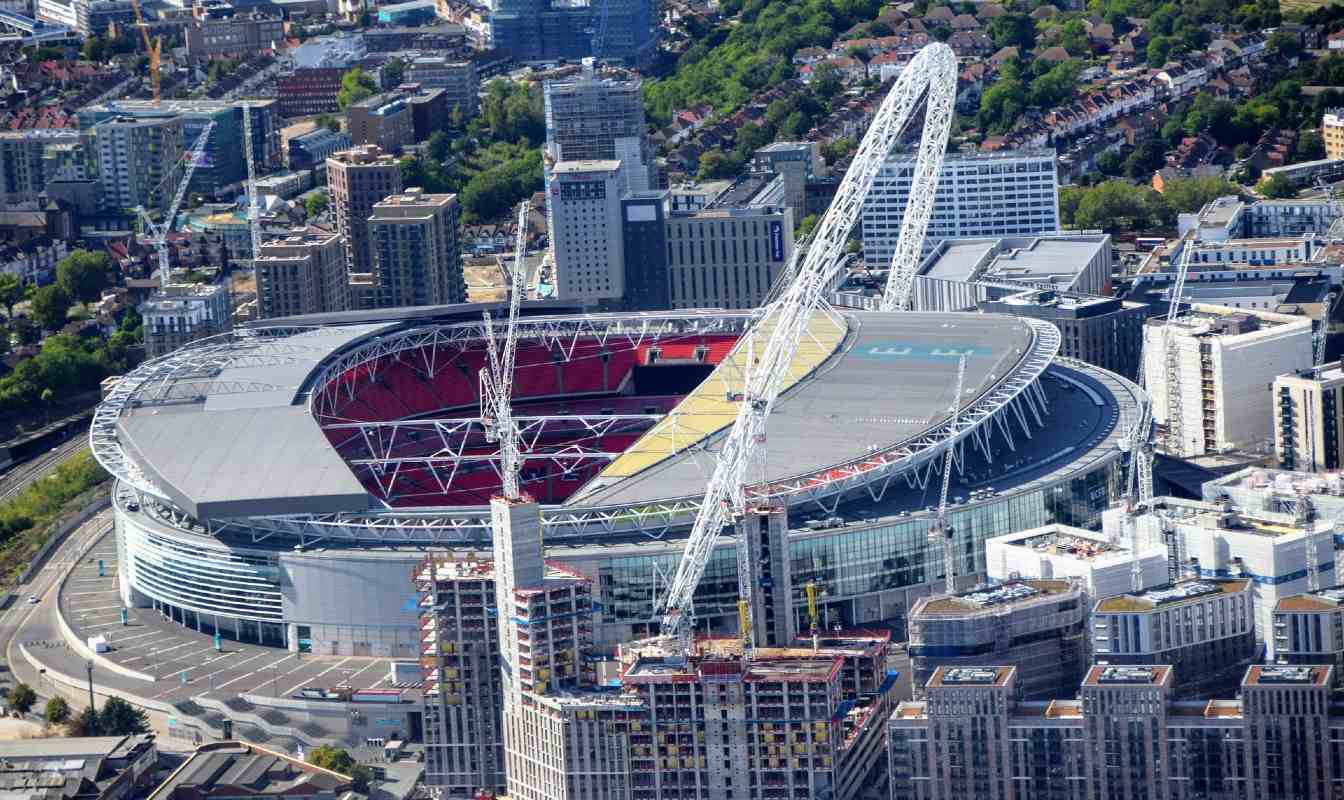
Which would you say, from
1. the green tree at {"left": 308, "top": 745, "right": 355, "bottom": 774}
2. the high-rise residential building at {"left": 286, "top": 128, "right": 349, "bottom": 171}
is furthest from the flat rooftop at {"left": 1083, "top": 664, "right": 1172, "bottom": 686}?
the high-rise residential building at {"left": 286, "top": 128, "right": 349, "bottom": 171}

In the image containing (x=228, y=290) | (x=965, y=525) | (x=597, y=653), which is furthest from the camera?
(x=228, y=290)

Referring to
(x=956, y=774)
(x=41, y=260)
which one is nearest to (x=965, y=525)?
(x=956, y=774)

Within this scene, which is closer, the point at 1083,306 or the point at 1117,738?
the point at 1117,738

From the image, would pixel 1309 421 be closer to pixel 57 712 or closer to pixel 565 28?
pixel 57 712

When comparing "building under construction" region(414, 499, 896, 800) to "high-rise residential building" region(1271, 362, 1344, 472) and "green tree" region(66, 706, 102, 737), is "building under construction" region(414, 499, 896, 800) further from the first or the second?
"high-rise residential building" region(1271, 362, 1344, 472)

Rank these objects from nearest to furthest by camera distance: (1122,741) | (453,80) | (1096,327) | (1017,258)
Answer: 1. (1122,741)
2. (1096,327)
3. (1017,258)
4. (453,80)

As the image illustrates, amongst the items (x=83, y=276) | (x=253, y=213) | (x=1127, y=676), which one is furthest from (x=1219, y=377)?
(x=83, y=276)

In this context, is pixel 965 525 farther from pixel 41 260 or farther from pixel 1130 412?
pixel 41 260
